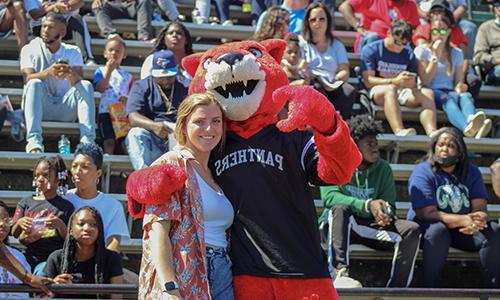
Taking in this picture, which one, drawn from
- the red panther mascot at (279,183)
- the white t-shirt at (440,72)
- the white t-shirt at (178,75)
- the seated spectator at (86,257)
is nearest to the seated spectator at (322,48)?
the white t-shirt at (440,72)

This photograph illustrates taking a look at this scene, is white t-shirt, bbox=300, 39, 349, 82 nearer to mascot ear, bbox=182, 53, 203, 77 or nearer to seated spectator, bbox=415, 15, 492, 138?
seated spectator, bbox=415, 15, 492, 138

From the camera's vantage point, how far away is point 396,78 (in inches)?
305

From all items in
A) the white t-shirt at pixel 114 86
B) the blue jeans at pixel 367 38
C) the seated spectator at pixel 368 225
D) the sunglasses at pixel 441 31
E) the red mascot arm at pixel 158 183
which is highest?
the red mascot arm at pixel 158 183

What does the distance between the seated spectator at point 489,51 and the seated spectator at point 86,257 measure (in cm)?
437

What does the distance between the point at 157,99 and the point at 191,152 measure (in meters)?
2.89

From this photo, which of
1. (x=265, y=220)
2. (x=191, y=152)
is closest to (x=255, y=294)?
(x=265, y=220)

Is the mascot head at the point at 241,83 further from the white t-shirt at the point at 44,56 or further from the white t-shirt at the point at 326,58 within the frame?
the white t-shirt at the point at 326,58

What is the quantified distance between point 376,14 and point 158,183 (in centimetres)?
554

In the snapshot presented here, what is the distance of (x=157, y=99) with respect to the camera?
671 centimetres

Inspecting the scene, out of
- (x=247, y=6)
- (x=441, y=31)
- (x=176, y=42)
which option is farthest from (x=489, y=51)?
(x=176, y=42)

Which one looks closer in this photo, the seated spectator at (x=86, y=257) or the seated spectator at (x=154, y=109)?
the seated spectator at (x=86, y=257)

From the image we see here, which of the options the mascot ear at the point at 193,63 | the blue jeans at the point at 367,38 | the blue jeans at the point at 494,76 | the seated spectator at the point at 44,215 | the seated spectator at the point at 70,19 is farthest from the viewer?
the blue jeans at the point at 494,76

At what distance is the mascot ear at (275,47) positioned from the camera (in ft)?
14.5

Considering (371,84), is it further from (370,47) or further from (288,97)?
(288,97)
